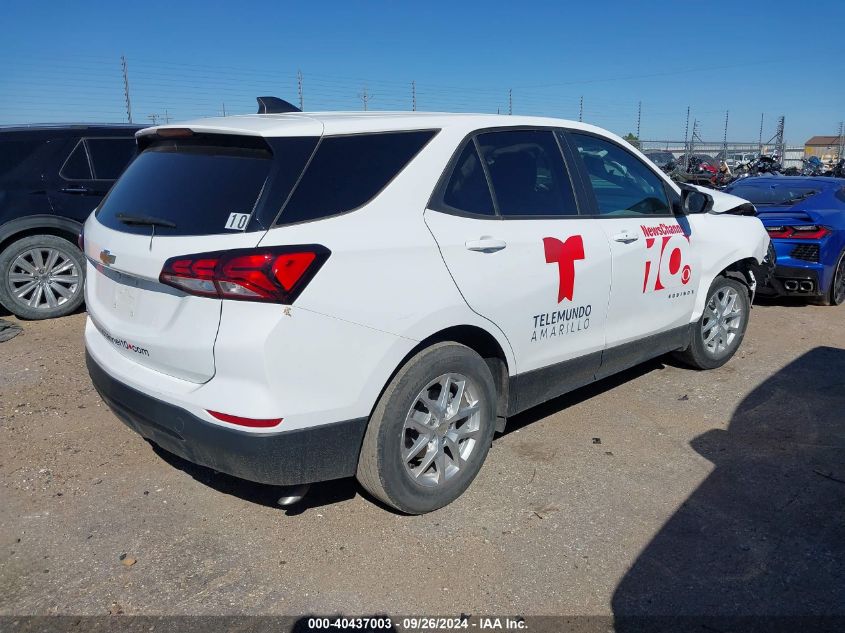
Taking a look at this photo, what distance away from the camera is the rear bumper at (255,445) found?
266cm

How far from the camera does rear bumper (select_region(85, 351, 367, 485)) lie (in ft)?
8.73

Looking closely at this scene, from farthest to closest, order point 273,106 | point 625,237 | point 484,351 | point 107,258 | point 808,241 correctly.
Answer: point 808,241 < point 625,237 < point 273,106 < point 484,351 < point 107,258

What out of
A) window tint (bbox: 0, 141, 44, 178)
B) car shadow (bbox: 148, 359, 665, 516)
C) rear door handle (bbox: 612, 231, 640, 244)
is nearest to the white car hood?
rear door handle (bbox: 612, 231, 640, 244)

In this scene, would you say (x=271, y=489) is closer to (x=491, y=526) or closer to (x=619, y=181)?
(x=491, y=526)

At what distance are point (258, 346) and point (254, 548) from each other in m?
1.09

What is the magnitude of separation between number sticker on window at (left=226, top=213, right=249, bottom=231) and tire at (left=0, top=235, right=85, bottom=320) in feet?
16.3

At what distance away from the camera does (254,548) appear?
3.10m

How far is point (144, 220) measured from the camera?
2.94 metres

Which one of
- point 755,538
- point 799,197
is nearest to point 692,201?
point 755,538

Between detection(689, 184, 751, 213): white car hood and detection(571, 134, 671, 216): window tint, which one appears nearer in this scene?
detection(571, 134, 671, 216): window tint

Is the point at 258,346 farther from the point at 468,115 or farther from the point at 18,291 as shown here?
the point at 18,291

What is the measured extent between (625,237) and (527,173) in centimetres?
80

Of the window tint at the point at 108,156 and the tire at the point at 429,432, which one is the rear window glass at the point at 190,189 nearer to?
the tire at the point at 429,432

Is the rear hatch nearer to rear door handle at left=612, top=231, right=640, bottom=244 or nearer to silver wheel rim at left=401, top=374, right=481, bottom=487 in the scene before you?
silver wheel rim at left=401, top=374, right=481, bottom=487
